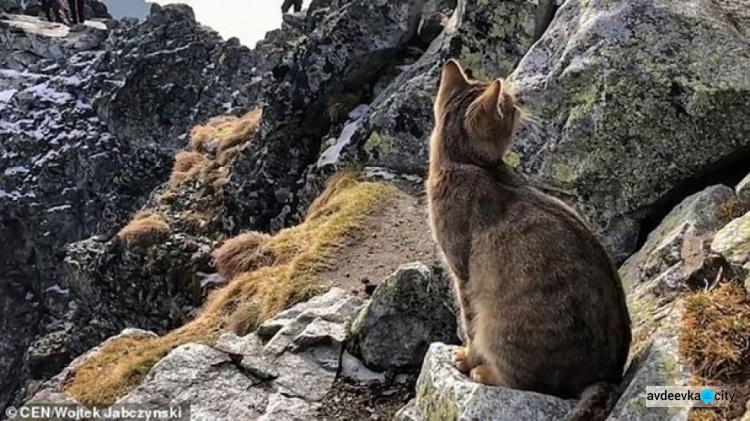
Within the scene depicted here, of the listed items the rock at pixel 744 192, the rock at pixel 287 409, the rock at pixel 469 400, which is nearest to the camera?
the rock at pixel 469 400

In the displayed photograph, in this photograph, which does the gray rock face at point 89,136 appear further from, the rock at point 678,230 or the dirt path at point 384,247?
the rock at point 678,230

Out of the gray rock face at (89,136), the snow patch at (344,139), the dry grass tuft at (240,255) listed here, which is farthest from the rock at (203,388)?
the gray rock face at (89,136)

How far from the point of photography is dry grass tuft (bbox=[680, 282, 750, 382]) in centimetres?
396

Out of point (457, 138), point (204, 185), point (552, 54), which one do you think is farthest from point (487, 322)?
point (204, 185)

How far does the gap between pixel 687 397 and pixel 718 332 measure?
500 mm

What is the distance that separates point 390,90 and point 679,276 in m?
12.6

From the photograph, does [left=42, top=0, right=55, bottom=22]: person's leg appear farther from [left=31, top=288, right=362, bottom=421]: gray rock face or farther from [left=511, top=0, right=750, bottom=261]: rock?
[left=511, top=0, right=750, bottom=261]: rock

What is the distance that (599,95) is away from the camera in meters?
6.79

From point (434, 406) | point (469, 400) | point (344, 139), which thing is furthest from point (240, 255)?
point (469, 400)

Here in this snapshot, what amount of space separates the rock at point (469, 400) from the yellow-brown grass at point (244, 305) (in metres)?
5.15

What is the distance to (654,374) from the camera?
408 cm

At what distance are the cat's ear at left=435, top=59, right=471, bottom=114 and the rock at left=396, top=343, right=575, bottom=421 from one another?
6.07 feet

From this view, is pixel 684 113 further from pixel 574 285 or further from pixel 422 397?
pixel 422 397

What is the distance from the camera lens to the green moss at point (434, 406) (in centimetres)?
461
